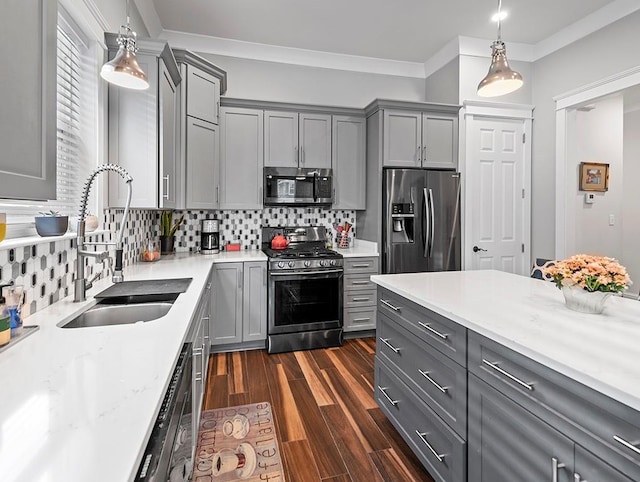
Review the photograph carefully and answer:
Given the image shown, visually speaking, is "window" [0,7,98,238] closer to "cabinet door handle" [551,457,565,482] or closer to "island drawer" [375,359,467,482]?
"island drawer" [375,359,467,482]

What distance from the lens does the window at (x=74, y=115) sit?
1.84m

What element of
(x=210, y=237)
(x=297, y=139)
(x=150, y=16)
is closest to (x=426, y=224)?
(x=297, y=139)

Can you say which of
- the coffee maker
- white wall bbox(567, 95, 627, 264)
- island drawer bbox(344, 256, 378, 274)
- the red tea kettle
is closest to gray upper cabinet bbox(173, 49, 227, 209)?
the coffee maker

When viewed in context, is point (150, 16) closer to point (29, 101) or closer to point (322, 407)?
point (29, 101)

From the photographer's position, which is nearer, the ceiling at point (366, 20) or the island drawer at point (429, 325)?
the island drawer at point (429, 325)

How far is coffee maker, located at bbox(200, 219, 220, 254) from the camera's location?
11.6ft

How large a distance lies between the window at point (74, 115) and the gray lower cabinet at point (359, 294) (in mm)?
2311

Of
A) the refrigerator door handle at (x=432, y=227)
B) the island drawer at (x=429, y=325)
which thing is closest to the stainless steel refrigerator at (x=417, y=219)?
the refrigerator door handle at (x=432, y=227)

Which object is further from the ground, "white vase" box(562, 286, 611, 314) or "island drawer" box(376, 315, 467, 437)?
"white vase" box(562, 286, 611, 314)

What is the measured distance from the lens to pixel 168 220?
3.57 meters

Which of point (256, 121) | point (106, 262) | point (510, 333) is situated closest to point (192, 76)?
point (256, 121)

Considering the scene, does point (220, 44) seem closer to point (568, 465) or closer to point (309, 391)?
point (309, 391)

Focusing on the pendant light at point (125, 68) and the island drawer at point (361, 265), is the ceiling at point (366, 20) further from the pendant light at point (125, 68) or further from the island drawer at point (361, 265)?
the island drawer at point (361, 265)

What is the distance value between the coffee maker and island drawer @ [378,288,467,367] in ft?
6.74
